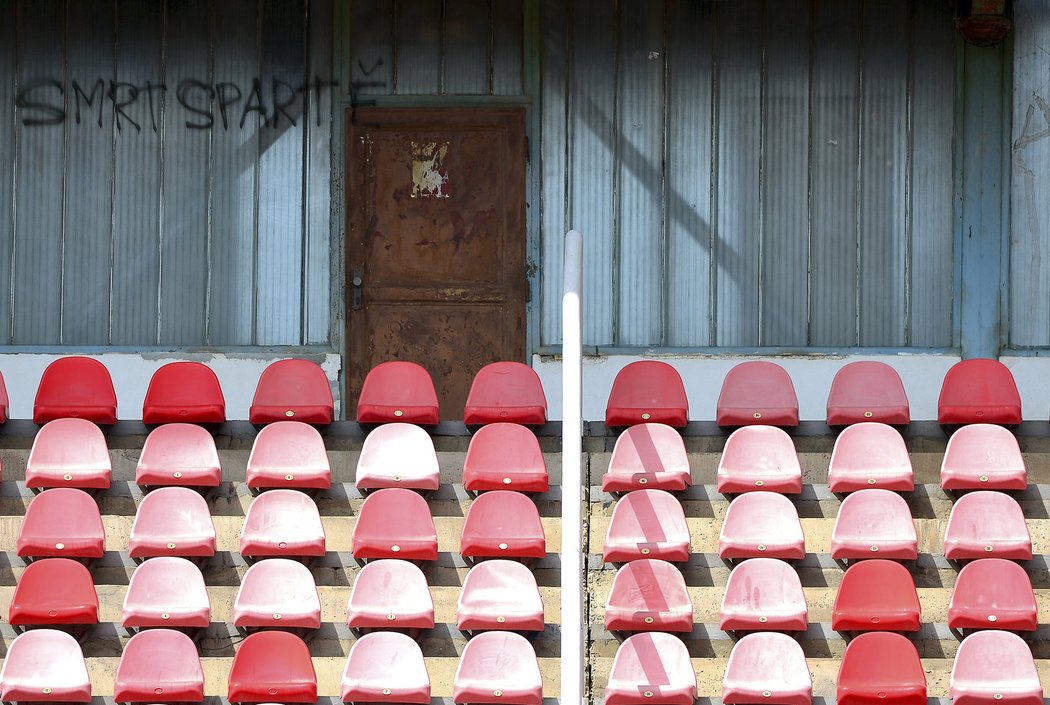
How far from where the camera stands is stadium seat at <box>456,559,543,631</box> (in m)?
4.94

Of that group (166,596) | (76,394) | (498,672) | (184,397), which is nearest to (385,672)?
(498,672)

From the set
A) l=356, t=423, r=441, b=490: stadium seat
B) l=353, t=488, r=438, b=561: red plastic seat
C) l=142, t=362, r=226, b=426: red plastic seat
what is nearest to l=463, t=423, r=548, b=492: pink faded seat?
l=356, t=423, r=441, b=490: stadium seat

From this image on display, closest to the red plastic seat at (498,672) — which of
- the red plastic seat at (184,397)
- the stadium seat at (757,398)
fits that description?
the stadium seat at (757,398)

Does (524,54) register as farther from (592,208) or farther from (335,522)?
(335,522)

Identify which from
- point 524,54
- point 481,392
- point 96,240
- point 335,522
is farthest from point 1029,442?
point 96,240

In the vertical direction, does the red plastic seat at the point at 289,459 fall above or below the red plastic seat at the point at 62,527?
above

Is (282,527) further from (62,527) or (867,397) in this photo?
(867,397)

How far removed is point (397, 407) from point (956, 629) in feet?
7.45

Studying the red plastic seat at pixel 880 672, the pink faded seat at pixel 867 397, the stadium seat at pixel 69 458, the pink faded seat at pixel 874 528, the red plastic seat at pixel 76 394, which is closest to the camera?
the red plastic seat at pixel 880 672

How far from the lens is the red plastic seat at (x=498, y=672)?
15.7 feet

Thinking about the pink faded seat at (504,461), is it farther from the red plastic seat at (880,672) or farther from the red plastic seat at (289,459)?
the red plastic seat at (880,672)

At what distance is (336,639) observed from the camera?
5.06 m

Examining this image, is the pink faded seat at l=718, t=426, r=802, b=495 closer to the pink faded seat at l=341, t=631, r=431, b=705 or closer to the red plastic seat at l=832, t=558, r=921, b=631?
the red plastic seat at l=832, t=558, r=921, b=631

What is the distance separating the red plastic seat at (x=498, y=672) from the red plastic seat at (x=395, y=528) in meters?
0.42
